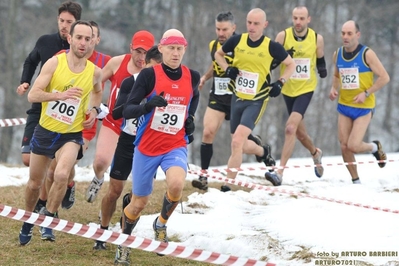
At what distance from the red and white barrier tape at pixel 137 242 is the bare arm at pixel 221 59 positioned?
16.0 ft

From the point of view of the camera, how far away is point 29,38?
40812mm

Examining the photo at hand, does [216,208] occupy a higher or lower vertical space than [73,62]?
lower

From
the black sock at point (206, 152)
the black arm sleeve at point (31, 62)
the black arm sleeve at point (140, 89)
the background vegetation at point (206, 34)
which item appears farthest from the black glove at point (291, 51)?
the background vegetation at point (206, 34)

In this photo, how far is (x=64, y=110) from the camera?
31.7ft

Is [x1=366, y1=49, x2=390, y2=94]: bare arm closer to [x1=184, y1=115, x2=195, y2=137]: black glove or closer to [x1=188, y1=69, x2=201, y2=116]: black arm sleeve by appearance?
[x1=188, y1=69, x2=201, y2=116]: black arm sleeve

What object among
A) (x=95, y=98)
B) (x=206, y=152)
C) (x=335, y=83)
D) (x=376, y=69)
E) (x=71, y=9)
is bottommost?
(x=206, y=152)

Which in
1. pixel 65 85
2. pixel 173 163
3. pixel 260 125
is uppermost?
pixel 65 85

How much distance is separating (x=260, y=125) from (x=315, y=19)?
204 inches

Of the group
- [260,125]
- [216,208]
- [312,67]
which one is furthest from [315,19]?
[216,208]

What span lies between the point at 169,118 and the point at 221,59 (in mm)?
4342

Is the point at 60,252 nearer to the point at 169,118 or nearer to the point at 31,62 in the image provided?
the point at 169,118

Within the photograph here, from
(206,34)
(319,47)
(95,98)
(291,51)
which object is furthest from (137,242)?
(206,34)

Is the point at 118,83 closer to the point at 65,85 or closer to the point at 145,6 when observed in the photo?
the point at 65,85

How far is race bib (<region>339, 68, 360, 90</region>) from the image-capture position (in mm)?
13750
